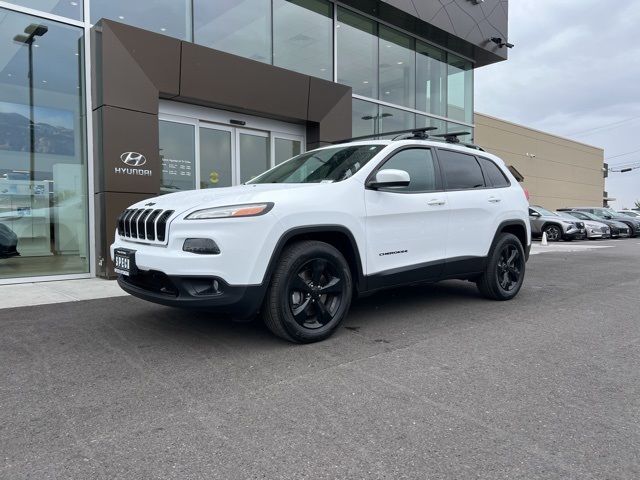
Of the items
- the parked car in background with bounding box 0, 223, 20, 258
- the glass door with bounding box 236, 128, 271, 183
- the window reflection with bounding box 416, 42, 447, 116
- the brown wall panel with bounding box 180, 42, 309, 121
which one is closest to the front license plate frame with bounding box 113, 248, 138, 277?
the parked car in background with bounding box 0, 223, 20, 258

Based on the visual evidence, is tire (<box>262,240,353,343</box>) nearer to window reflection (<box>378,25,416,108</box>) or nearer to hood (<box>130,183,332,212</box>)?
hood (<box>130,183,332,212</box>)

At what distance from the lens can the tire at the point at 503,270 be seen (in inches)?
224

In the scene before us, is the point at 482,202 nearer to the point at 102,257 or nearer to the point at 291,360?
the point at 291,360

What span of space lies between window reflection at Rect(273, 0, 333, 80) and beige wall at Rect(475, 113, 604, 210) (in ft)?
49.2

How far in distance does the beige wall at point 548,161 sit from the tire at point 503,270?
785 inches

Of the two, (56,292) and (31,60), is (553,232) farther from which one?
(31,60)

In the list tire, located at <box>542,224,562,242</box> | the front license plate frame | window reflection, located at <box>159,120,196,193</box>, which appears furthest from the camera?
tire, located at <box>542,224,562,242</box>

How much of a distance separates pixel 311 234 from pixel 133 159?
4.91 m

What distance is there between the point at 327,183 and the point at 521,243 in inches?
127

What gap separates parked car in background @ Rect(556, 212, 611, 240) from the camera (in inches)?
807

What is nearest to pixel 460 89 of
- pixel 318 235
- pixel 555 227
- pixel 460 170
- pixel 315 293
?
pixel 555 227

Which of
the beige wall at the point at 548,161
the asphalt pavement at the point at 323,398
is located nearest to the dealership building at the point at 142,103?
the asphalt pavement at the point at 323,398

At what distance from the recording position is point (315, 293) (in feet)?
13.0

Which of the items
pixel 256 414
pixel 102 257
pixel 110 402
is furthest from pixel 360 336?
pixel 102 257
